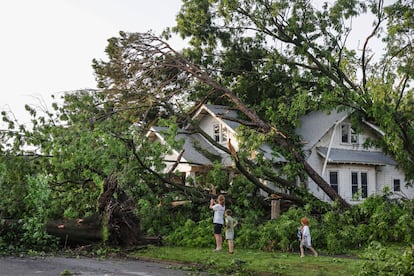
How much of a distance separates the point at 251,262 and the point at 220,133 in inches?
613

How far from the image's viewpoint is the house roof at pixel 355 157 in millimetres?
25469

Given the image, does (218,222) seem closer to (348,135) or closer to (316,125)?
(316,125)

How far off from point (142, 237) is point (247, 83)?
43.0 ft

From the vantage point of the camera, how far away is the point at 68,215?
1454cm

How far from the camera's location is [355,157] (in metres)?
26.3

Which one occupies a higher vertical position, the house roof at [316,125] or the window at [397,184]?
the house roof at [316,125]

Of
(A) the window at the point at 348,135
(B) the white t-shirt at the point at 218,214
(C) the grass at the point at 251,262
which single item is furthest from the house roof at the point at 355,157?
(C) the grass at the point at 251,262

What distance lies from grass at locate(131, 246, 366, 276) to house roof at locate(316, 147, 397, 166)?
13.1m

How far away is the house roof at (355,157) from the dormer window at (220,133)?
176 inches

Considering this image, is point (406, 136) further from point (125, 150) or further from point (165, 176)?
point (125, 150)

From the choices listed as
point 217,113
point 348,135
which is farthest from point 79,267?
point 348,135

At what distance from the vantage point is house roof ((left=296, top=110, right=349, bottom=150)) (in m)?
25.7

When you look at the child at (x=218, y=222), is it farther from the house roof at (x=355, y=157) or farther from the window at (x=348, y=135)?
the window at (x=348, y=135)

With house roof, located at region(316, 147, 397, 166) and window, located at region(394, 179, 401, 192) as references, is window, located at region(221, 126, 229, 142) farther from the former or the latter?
window, located at region(394, 179, 401, 192)
